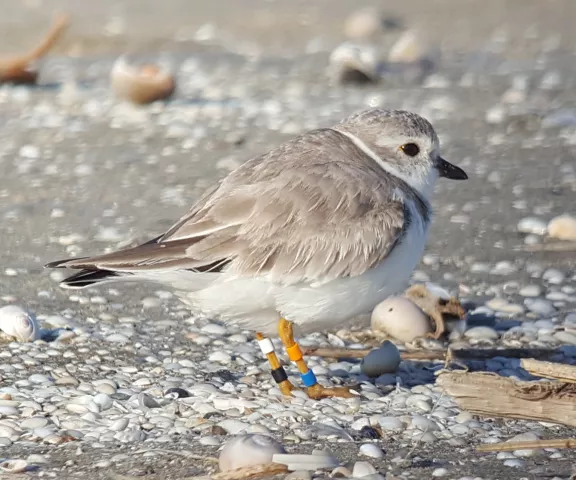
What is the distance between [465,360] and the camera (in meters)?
4.41

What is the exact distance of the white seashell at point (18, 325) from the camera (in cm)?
439

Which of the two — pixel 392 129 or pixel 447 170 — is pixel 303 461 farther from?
pixel 447 170

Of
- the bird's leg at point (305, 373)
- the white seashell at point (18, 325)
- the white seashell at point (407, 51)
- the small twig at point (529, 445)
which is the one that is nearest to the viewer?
the small twig at point (529, 445)

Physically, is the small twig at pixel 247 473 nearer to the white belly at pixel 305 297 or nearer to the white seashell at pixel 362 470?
the white seashell at pixel 362 470

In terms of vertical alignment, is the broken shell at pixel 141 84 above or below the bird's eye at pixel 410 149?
below

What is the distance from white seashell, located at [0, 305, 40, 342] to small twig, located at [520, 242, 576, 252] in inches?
98.3

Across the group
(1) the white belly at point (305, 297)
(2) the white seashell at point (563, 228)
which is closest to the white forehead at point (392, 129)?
(1) the white belly at point (305, 297)

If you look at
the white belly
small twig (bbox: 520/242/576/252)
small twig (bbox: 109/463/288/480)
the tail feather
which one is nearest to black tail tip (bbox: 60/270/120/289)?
the tail feather

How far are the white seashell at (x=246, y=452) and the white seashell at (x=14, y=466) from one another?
0.57 m

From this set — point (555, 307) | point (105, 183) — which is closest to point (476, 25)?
point (105, 183)

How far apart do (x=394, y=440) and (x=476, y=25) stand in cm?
886

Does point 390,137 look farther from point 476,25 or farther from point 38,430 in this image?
point 476,25

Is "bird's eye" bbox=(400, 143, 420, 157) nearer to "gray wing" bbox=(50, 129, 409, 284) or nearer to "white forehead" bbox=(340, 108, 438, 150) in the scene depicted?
A: "white forehead" bbox=(340, 108, 438, 150)

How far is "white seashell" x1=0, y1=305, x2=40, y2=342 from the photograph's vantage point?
14.4 ft
